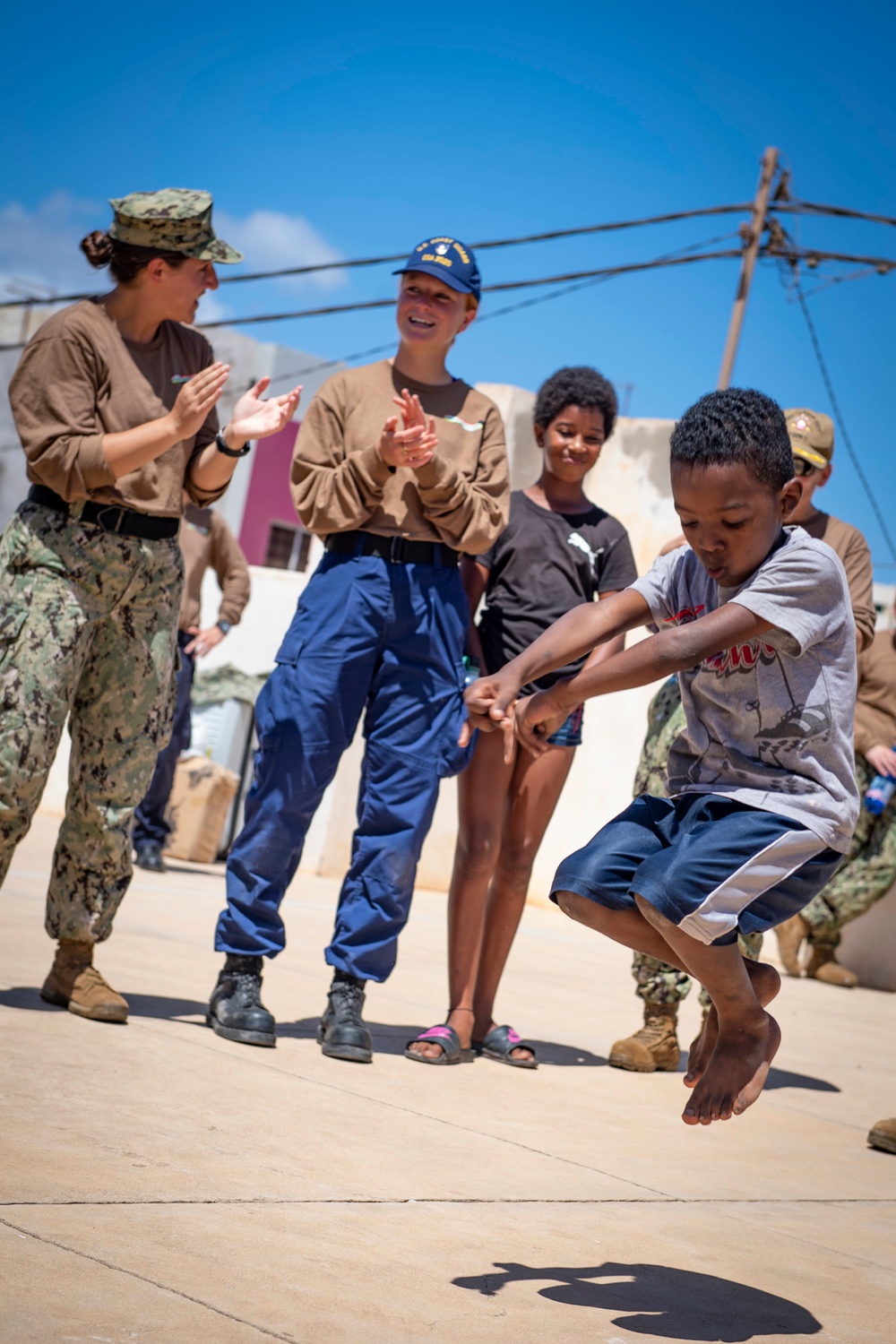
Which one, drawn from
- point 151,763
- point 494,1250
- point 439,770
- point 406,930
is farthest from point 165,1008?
point 406,930

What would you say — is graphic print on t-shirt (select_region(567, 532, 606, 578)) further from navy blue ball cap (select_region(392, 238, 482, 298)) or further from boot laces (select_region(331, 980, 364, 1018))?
boot laces (select_region(331, 980, 364, 1018))

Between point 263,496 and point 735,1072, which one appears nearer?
point 735,1072

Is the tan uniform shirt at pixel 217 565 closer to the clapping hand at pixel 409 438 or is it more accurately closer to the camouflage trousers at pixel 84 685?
the camouflage trousers at pixel 84 685

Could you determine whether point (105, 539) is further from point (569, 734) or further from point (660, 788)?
point (660, 788)

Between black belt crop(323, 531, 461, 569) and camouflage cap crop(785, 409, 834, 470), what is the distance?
1.37 meters

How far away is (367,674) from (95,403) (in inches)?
45.1

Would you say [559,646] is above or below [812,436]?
below

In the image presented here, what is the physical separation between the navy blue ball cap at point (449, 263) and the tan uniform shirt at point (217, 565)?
418 centimetres

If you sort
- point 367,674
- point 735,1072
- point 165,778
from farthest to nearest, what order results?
point 165,778
point 367,674
point 735,1072

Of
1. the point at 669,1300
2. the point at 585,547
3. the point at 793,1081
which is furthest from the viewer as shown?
the point at 793,1081

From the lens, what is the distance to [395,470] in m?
4.43

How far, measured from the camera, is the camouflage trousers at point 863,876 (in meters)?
8.49

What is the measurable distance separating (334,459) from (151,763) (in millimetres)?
1141

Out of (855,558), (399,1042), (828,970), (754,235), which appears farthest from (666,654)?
(754,235)
